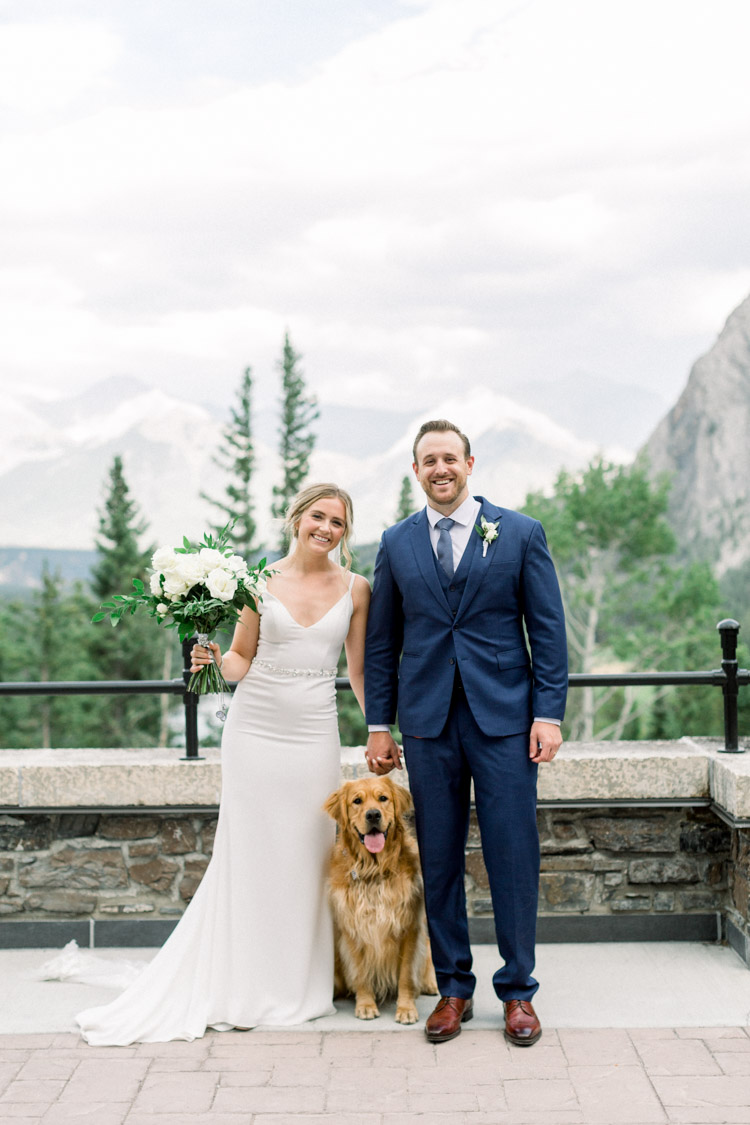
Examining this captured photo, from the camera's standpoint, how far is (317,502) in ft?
13.7

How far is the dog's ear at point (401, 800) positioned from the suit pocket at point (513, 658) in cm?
60

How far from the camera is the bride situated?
4.18 m

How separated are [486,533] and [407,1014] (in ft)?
5.78

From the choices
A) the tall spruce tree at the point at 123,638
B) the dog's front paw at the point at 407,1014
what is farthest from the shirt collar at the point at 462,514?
the tall spruce tree at the point at 123,638

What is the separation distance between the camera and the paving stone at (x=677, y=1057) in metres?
3.63

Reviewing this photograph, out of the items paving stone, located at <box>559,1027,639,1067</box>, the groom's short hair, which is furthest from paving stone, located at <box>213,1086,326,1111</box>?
the groom's short hair

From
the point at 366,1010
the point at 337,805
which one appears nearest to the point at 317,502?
the point at 337,805

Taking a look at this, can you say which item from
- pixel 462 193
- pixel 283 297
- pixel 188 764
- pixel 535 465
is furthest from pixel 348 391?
pixel 188 764

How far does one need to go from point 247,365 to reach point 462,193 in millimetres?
61882

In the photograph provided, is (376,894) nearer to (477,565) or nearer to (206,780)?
(206,780)

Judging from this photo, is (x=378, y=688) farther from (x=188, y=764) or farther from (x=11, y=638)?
(x=11, y=638)

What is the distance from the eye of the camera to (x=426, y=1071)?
12.1 ft

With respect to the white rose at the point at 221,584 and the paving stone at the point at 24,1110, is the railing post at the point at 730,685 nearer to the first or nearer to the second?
the white rose at the point at 221,584

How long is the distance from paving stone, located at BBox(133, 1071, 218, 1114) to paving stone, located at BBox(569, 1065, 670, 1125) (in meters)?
1.15
